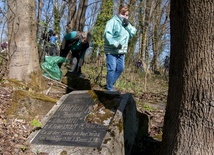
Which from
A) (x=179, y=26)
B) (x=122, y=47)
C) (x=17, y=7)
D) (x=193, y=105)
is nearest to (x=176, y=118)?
(x=193, y=105)

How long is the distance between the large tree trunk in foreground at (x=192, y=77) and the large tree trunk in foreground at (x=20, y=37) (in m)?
3.59

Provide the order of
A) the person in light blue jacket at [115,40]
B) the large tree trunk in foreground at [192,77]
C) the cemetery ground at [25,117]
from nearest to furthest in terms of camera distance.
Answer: the large tree trunk in foreground at [192,77] < the cemetery ground at [25,117] < the person in light blue jacket at [115,40]

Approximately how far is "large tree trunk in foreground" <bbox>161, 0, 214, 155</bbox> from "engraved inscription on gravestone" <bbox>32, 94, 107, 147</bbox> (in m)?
0.94

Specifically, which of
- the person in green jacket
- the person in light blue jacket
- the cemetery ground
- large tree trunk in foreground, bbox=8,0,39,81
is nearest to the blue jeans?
the person in light blue jacket

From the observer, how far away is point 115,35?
6.36m

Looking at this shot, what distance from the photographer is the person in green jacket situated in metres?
8.21

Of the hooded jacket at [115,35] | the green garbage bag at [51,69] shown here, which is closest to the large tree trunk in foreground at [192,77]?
the hooded jacket at [115,35]

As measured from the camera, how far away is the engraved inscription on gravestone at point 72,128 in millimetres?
3729

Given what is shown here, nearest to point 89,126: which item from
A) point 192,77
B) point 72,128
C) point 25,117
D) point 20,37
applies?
point 72,128

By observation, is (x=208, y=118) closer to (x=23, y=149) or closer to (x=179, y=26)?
(x=179, y=26)

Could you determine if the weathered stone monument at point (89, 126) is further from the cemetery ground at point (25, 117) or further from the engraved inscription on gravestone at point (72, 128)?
the cemetery ground at point (25, 117)

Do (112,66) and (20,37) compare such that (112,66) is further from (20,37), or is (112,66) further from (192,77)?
(192,77)

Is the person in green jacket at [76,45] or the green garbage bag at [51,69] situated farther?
the person in green jacket at [76,45]

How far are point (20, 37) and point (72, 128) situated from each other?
2.85 metres
